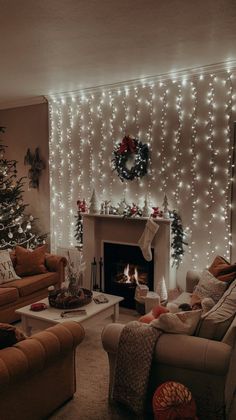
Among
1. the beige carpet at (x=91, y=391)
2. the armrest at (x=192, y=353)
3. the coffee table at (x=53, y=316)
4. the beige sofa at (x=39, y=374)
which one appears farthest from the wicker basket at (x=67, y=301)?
the armrest at (x=192, y=353)

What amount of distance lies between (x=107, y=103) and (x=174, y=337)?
381 centimetres

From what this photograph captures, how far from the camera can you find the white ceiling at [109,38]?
2.75 m

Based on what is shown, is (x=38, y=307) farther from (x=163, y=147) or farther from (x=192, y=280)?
(x=163, y=147)

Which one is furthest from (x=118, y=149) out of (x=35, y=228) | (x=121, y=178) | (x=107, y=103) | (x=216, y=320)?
(x=216, y=320)

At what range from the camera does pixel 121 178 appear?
16.9ft

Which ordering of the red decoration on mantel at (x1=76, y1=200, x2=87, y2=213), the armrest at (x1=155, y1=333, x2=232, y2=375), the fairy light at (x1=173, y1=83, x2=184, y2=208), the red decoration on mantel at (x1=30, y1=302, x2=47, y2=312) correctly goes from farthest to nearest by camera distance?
1. the red decoration on mantel at (x1=76, y1=200, x2=87, y2=213)
2. the fairy light at (x1=173, y1=83, x2=184, y2=208)
3. the red decoration on mantel at (x1=30, y1=302, x2=47, y2=312)
4. the armrest at (x1=155, y1=333, x2=232, y2=375)

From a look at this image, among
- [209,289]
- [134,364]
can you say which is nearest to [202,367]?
[134,364]

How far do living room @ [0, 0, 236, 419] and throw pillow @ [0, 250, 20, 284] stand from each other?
47.5 inches

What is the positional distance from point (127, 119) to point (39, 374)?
3706 millimetres

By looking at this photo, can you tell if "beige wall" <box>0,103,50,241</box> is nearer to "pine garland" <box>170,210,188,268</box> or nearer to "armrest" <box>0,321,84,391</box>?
"pine garland" <box>170,210,188,268</box>

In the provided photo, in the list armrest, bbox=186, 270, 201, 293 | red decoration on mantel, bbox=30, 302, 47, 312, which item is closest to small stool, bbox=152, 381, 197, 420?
red decoration on mantel, bbox=30, 302, 47, 312

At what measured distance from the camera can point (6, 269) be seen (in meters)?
4.46

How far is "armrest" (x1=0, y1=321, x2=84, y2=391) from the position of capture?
2.12m

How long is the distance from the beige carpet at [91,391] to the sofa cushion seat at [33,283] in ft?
3.36
